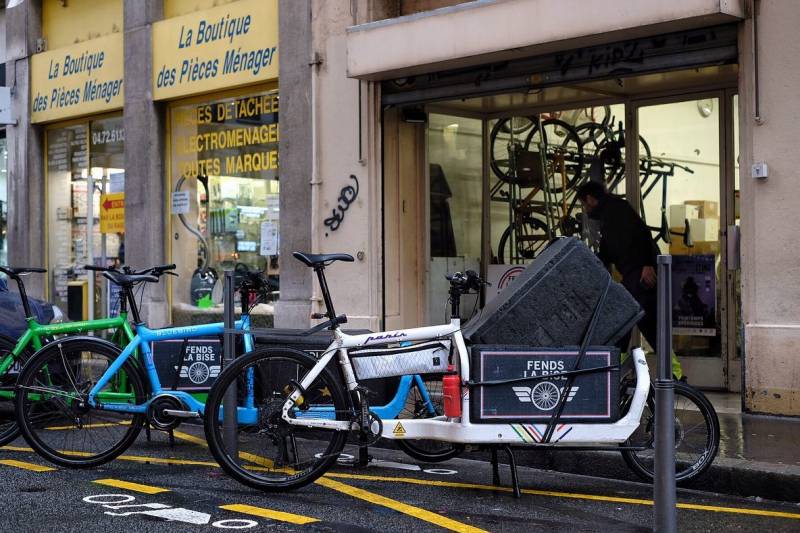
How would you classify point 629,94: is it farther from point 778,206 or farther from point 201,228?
point 201,228

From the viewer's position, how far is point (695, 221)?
10867mm

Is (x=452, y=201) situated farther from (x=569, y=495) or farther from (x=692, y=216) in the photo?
(x=569, y=495)

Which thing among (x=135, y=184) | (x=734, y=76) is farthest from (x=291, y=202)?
(x=734, y=76)

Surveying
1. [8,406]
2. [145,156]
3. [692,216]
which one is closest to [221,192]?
[145,156]

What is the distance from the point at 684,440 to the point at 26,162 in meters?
13.0

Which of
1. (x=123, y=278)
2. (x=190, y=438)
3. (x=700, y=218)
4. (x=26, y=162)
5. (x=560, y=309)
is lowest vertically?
(x=190, y=438)

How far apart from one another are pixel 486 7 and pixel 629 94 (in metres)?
2.12

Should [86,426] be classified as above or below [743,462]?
above

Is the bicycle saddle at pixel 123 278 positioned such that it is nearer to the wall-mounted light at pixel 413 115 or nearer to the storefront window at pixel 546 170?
the wall-mounted light at pixel 413 115

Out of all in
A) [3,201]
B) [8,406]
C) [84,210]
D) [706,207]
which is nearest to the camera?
[8,406]

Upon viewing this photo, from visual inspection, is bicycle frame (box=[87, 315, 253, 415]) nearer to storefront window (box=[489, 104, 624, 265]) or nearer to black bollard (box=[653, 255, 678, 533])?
black bollard (box=[653, 255, 678, 533])

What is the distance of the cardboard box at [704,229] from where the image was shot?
35.2ft

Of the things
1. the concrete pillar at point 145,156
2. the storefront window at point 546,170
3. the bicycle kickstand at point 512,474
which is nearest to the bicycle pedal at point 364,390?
the bicycle kickstand at point 512,474

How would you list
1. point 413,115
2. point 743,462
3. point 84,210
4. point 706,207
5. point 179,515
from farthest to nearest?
point 84,210 → point 413,115 → point 706,207 → point 743,462 → point 179,515
